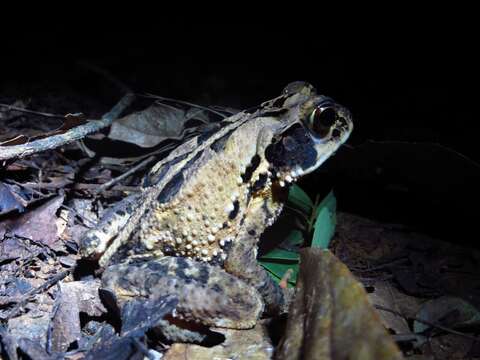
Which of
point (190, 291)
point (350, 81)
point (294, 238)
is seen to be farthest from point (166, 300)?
point (350, 81)

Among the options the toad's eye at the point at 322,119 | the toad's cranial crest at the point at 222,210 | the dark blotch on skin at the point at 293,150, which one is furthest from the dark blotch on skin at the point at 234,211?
the toad's eye at the point at 322,119

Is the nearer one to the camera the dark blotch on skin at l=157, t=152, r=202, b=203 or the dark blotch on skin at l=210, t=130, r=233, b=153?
the dark blotch on skin at l=157, t=152, r=202, b=203

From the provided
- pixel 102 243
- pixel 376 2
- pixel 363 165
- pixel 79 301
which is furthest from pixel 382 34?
pixel 79 301

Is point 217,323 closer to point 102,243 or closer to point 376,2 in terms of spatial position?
point 102,243

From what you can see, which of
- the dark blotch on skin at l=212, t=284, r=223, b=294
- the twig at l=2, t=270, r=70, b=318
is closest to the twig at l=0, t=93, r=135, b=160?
the twig at l=2, t=270, r=70, b=318

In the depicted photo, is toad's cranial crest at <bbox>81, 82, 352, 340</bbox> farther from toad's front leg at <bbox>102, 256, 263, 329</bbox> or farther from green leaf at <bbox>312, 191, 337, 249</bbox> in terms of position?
green leaf at <bbox>312, 191, 337, 249</bbox>

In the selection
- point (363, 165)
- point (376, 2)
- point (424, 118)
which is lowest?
point (363, 165)
